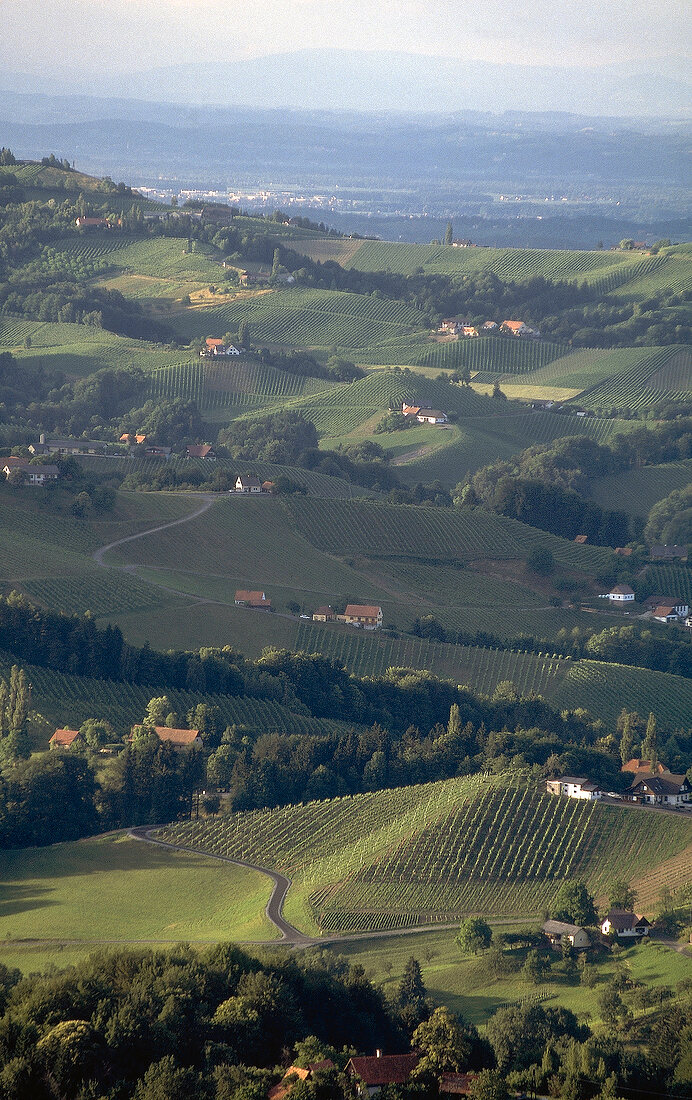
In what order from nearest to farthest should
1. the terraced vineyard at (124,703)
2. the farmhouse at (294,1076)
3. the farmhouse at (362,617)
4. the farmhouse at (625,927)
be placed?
1. the farmhouse at (294,1076)
2. the farmhouse at (625,927)
3. the terraced vineyard at (124,703)
4. the farmhouse at (362,617)

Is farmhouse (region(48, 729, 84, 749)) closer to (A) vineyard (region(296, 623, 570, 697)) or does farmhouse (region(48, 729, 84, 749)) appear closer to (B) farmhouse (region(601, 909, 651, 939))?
(A) vineyard (region(296, 623, 570, 697))

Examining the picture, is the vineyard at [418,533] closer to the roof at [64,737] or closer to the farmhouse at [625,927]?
the roof at [64,737]

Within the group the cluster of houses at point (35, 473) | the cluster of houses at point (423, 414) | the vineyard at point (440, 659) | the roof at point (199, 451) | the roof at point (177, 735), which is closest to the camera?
the roof at point (177, 735)

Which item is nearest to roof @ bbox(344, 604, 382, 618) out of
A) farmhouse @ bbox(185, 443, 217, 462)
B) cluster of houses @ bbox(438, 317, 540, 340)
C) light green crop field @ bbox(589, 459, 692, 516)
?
farmhouse @ bbox(185, 443, 217, 462)

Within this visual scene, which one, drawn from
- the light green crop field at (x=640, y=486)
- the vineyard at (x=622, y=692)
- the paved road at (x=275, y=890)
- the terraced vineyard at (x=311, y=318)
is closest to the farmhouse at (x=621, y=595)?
the vineyard at (x=622, y=692)

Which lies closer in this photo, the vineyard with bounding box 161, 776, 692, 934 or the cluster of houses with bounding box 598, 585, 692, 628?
the vineyard with bounding box 161, 776, 692, 934

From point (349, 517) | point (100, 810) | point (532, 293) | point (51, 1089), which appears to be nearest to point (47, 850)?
point (100, 810)

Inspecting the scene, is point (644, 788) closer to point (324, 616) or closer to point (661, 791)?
point (661, 791)

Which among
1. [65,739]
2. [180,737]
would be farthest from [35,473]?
[180,737]
